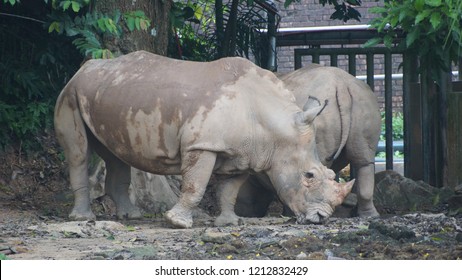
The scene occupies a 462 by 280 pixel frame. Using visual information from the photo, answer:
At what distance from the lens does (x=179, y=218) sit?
10141 millimetres

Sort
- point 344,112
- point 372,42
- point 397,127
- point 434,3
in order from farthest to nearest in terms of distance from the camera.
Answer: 1. point 397,127
2. point 344,112
3. point 372,42
4. point 434,3

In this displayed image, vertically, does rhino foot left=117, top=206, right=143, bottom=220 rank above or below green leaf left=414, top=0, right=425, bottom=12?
below

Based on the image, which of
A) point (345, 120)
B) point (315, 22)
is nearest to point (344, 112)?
point (345, 120)

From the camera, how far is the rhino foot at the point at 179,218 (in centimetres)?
1012

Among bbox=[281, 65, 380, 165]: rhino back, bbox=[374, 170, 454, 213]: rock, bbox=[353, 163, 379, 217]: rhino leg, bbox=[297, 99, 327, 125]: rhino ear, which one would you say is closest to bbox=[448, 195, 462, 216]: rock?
bbox=[353, 163, 379, 217]: rhino leg

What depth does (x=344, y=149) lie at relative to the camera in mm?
11406

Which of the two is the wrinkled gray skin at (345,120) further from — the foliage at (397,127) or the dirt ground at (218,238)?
the foliage at (397,127)

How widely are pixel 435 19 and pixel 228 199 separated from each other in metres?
2.54

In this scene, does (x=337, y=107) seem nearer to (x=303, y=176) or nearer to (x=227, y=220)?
(x=303, y=176)

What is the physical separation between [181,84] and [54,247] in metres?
2.18

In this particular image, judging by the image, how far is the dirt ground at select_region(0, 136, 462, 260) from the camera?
8.28 m

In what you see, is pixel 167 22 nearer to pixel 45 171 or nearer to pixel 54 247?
pixel 45 171

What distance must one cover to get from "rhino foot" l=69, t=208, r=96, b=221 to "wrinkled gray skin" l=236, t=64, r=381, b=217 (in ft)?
5.66

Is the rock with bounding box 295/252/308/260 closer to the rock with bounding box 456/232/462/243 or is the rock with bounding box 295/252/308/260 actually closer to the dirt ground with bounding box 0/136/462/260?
the dirt ground with bounding box 0/136/462/260
